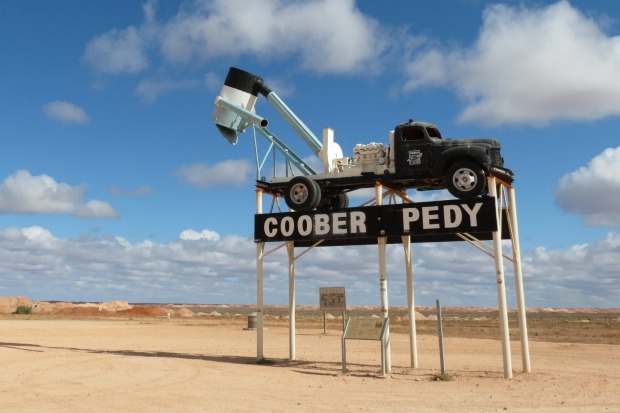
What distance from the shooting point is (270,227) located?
67.1ft

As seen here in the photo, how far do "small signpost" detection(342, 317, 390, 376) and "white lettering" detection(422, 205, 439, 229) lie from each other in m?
3.19

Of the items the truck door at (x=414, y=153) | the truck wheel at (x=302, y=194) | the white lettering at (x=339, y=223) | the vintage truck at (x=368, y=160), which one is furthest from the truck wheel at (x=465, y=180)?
the truck wheel at (x=302, y=194)

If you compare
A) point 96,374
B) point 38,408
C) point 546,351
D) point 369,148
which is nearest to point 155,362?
point 96,374

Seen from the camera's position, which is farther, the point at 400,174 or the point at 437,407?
the point at 400,174

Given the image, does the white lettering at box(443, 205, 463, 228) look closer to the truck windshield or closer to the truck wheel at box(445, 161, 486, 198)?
the truck wheel at box(445, 161, 486, 198)

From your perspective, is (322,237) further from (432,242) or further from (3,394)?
(3,394)

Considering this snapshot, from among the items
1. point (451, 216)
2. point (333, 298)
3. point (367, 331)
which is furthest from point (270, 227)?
point (451, 216)

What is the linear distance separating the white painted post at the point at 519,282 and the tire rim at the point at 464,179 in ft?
7.87

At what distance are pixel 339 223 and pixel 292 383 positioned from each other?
5933mm

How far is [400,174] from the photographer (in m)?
18.0

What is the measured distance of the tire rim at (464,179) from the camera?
16825mm

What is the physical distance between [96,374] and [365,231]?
9.21 metres

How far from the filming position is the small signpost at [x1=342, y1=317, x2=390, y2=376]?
16.3 m

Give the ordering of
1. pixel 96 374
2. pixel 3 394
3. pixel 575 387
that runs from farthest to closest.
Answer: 1. pixel 96 374
2. pixel 575 387
3. pixel 3 394
